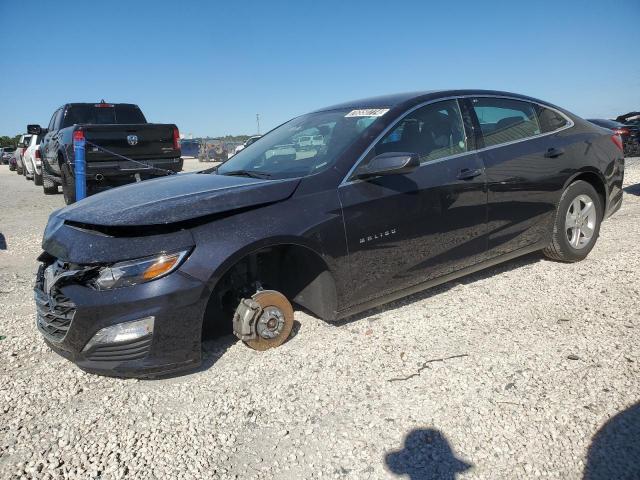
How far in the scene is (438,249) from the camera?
338cm

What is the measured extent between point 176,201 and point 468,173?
2081 millimetres

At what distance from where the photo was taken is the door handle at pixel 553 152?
13.3ft

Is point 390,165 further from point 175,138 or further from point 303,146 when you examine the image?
point 175,138

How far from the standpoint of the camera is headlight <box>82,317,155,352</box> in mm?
2432

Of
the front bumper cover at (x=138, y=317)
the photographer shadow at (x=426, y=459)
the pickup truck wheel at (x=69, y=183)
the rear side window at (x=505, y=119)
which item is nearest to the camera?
the photographer shadow at (x=426, y=459)

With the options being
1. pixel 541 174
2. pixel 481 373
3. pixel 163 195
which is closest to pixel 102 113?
pixel 163 195

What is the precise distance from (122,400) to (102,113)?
915cm

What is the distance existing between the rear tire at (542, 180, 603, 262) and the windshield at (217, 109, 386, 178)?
2.01 meters

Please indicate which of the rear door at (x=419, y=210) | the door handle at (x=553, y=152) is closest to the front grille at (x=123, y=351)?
the rear door at (x=419, y=210)

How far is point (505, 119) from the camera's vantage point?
399cm

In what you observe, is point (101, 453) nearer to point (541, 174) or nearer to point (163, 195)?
point (163, 195)

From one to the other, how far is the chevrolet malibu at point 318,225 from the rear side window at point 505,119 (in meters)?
0.01

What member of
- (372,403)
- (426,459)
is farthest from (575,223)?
(426,459)

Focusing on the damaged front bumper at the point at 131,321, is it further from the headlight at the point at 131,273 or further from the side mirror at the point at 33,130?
the side mirror at the point at 33,130
